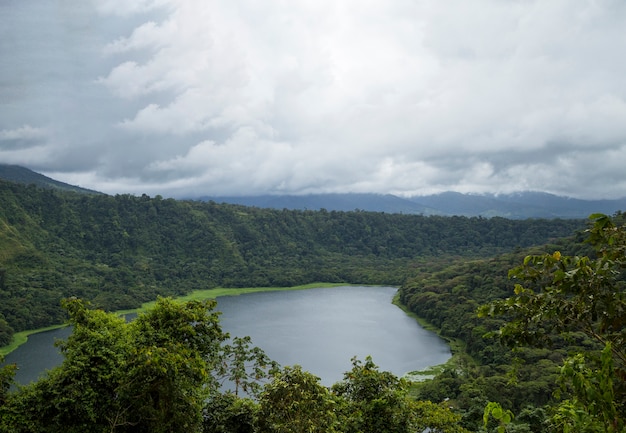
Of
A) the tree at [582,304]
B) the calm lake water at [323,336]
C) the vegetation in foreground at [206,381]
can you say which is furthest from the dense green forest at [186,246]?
the tree at [582,304]

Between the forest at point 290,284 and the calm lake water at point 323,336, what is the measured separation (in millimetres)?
3846

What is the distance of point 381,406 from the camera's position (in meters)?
13.5

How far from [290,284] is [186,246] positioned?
3582cm

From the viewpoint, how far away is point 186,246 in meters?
123

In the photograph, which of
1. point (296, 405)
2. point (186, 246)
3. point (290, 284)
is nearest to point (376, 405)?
point (296, 405)

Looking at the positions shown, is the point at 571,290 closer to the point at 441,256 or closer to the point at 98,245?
the point at 98,245

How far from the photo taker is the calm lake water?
149 feet

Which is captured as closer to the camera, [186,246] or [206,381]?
[206,381]

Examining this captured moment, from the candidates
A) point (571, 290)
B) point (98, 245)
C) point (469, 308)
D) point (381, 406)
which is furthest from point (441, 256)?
point (571, 290)

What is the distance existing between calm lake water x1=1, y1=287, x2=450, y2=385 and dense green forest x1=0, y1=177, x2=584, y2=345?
45.5ft

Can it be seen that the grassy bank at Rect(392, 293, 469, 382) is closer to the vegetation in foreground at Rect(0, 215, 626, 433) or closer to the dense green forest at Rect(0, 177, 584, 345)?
the vegetation in foreground at Rect(0, 215, 626, 433)

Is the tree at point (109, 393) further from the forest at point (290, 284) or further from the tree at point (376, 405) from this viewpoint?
the tree at point (376, 405)

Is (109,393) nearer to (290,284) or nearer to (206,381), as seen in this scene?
(206,381)

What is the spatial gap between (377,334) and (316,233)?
96.4m
